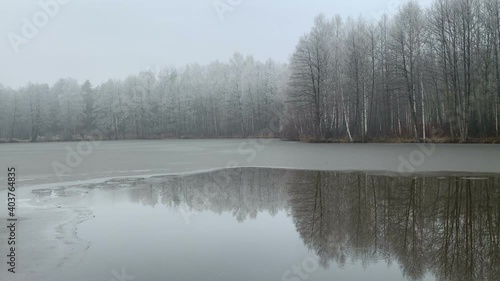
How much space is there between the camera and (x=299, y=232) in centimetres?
756

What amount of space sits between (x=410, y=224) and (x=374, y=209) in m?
1.40

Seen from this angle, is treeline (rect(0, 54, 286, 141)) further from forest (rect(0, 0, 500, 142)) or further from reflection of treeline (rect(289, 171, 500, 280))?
reflection of treeline (rect(289, 171, 500, 280))

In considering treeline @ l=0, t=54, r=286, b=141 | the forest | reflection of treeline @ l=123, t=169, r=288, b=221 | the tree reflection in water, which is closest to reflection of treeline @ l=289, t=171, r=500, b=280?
the tree reflection in water

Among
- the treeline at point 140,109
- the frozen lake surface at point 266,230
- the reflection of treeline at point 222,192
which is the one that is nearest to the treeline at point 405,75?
the frozen lake surface at point 266,230

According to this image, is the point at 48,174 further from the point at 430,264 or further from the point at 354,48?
the point at 354,48

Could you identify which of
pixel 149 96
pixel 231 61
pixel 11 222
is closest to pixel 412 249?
pixel 11 222

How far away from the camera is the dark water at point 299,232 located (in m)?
5.57

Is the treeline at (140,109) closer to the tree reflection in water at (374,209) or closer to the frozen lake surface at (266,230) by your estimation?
the tree reflection in water at (374,209)

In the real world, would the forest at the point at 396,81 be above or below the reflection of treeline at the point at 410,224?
above

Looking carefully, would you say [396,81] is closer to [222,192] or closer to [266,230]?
[222,192]

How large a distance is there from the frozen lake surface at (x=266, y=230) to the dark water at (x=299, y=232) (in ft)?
0.08

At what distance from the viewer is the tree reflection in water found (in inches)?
233

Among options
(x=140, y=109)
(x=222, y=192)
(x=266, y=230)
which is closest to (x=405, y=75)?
(x=222, y=192)

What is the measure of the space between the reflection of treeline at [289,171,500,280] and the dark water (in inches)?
0.8
